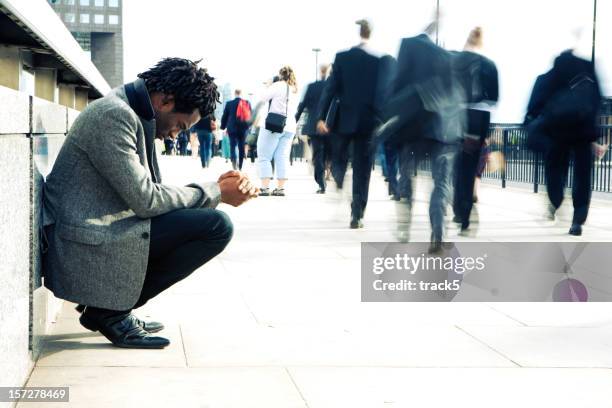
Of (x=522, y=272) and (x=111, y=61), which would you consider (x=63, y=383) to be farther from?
(x=111, y=61)

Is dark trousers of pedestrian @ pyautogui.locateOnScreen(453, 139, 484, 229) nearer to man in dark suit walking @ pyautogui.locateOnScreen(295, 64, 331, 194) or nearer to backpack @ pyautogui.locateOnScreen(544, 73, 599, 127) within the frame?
backpack @ pyautogui.locateOnScreen(544, 73, 599, 127)

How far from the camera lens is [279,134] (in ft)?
46.9

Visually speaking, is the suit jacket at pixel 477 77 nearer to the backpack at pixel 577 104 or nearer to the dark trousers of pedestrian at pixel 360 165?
the backpack at pixel 577 104

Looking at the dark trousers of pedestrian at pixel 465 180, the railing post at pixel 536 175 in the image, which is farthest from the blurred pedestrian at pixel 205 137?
the dark trousers of pedestrian at pixel 465 180

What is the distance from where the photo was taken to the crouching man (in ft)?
13.0

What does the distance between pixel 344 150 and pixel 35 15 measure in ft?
21.9

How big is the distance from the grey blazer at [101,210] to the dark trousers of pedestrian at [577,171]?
609 cm

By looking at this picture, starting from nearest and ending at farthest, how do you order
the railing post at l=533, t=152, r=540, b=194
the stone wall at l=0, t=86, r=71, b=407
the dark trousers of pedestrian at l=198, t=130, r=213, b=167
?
the stone wall at l=0, t=86, r=71, b=407 < the railing post at l=533, t=152, r=540, b=194 < the dark trousers of pedestrian at l=198, t=130, r=213, b=167

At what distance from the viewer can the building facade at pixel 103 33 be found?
6925 cm

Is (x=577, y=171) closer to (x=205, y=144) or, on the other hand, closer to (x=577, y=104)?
(x=577, y=104)

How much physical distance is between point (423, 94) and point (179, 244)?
4037mm

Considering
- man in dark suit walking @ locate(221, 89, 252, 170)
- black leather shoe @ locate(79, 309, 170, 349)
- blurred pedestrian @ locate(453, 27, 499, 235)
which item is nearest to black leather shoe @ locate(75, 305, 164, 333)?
black leather shoe @ locate(79, 309, 170, 349)

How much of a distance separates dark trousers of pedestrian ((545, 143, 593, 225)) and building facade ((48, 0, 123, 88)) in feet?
199

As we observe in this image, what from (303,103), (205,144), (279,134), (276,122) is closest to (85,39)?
(205,144)
